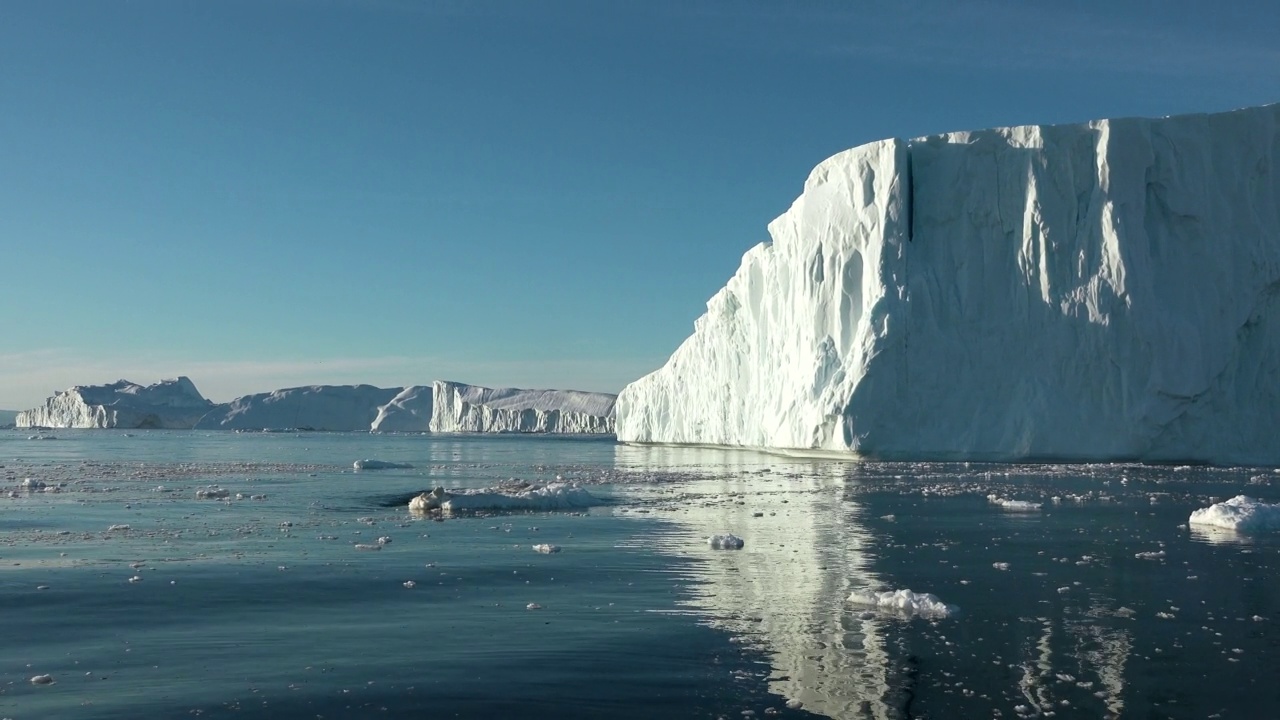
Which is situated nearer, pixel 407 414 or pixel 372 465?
pixel 372 465

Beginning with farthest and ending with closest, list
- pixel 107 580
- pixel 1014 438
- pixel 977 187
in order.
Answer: pixel 977 187
pixel 1014 438
pixel 107 580

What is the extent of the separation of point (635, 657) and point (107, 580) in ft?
17.6

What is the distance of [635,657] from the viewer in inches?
255

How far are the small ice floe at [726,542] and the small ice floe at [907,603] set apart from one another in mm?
3382

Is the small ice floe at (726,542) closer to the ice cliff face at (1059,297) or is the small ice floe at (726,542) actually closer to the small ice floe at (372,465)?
the small ice floe at (372,465)

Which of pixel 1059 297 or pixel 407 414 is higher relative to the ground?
pixel 1059 297

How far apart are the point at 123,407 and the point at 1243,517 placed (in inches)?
4887

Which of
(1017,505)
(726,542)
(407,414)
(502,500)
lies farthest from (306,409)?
(726,542)

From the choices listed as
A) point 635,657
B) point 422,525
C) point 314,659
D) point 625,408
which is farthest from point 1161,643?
point 625,408

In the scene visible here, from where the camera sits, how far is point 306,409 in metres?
128

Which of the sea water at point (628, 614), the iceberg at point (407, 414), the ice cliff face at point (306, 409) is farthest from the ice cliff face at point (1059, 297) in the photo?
the ice cliff face at point (306, 409)

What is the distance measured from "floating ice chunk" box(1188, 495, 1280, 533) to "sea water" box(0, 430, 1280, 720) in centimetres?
66

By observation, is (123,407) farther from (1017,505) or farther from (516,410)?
(1017,505)

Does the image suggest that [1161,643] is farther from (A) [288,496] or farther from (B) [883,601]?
(A) [288,496]
